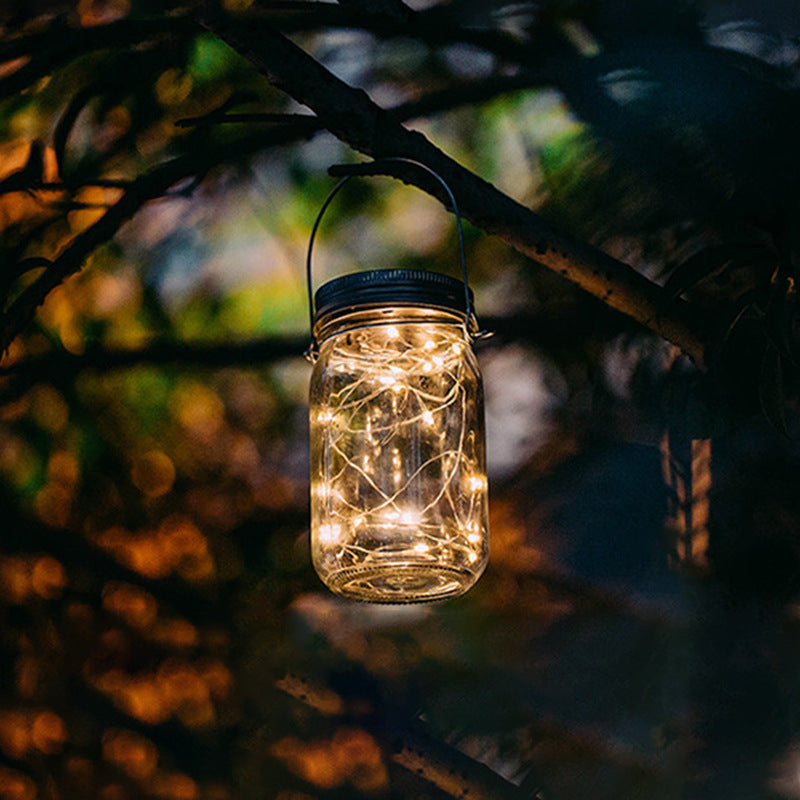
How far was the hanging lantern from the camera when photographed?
866 millimetres

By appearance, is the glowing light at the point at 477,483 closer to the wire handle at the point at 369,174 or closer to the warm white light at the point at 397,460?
the warm white light at the point at 397,460

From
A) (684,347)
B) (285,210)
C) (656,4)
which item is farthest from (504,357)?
(656,4)

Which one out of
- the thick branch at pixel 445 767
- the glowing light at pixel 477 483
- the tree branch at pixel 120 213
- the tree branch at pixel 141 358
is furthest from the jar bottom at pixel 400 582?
the tree branch at pixel 120 213

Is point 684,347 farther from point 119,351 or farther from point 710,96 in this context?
point 119,351

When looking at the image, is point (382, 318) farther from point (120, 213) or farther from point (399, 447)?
point (120, 213)

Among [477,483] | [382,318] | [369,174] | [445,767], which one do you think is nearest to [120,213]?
[369,174]

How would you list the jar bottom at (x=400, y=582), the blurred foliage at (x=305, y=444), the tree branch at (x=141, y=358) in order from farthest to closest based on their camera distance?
1. the tree branch at (x=141, y=358)
2. the blurred foliage at (x=305, y=444)
3. the jar bottom at (x=400, y=582)

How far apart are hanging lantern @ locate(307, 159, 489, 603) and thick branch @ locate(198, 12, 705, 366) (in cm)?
7

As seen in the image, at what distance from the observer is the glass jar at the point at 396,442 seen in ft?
2.84

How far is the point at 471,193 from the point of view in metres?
1.04

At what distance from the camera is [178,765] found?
3.43 feet

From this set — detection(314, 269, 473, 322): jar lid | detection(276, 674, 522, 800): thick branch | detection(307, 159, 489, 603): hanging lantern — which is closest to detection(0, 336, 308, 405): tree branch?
detection(307, 159, 489, 603): hanging lantern

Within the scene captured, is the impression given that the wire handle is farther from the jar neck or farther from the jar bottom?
the jar bottom

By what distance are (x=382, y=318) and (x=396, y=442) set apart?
0.13m
